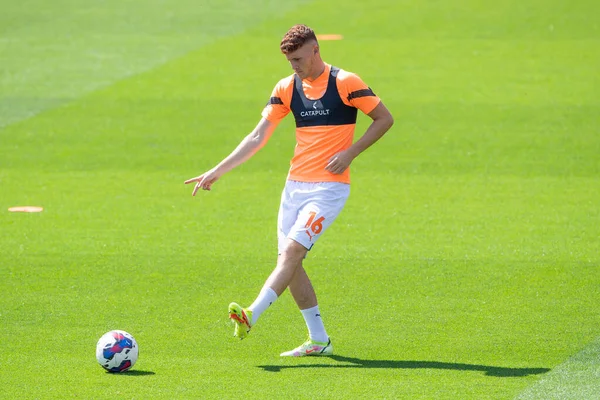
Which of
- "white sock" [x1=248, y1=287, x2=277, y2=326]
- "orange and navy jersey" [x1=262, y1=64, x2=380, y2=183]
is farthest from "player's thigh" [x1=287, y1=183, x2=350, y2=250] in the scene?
"white sock" [x1=248, y1=287, x2=277, y2=326]

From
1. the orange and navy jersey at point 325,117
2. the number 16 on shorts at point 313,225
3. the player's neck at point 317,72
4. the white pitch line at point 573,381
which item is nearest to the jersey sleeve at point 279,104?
the orange and navy jersey at point 325,117

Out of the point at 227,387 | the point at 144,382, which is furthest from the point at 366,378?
the point at 144,382

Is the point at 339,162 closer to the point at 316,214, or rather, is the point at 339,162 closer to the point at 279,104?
the point at 316,214

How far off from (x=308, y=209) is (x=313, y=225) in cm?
15

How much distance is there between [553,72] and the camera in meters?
20.3

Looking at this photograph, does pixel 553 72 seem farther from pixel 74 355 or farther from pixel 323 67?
pixel 74 355

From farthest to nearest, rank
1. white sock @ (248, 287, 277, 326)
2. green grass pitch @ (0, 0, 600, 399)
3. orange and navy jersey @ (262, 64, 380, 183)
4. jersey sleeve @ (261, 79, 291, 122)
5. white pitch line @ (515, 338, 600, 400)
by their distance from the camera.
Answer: jersey sleeve @ (261, 79, 291, 122)
orange and navy jersey @ (262, 64, 380, 183)
green grass pitch @ (0, 0, 600, 399)
white sock @ (248, 287, 277, 326)
white pitch line @ (515, 338, 600, 400)

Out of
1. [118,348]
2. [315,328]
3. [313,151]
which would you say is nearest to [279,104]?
[313,151]

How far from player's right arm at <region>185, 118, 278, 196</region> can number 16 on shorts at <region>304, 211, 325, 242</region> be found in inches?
30.6

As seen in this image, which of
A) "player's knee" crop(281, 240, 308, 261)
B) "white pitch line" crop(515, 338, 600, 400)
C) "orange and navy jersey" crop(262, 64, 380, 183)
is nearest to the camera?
"white pitch line" crop(515, 338, 600, 400)

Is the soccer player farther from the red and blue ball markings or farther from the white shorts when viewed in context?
the red and blue ball markings

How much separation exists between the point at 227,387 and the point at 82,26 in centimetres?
1801

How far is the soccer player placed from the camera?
788 centimetres

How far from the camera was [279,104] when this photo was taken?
27.4ft
